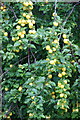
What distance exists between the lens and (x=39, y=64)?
6.79 ft

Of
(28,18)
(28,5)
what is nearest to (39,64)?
(28,18)

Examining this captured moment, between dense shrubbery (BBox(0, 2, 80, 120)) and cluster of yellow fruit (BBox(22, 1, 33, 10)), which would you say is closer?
dense shrubbery (BBox(0, 2, 80, 120))

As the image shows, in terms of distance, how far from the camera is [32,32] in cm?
205

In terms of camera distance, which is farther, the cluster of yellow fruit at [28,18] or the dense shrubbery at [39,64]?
the cluster of yellow fruit at [28,18]

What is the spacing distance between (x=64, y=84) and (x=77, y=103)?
0.44 m

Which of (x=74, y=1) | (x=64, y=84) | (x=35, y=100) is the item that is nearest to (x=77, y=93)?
(x=64, y=84)

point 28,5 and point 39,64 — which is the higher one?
point 28,5

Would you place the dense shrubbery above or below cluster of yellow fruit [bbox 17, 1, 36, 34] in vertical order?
below

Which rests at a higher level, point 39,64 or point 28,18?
point 28,18

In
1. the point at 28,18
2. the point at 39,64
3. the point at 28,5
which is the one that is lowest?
the point at 39,64

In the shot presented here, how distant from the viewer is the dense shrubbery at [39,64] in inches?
76.4

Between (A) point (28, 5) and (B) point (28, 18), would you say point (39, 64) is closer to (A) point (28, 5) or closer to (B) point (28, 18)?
(B) point (28, 18)

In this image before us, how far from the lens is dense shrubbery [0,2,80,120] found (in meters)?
1.94

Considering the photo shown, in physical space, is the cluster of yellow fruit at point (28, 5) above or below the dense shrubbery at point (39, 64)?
above
